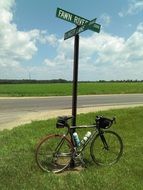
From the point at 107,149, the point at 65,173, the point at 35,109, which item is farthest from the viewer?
the point at 35,109

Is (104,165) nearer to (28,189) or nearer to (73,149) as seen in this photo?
(73,149)

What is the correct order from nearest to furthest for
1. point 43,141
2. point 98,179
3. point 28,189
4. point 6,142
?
point 28,189
point 98,179
point 43,141
point 6,142

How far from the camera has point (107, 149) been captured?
8219 millimetres

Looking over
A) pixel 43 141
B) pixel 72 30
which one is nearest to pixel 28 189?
pixel 43 141

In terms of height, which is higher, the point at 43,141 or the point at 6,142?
the point at 43,141

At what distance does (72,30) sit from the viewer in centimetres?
799

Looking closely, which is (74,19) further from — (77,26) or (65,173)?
(65,173)

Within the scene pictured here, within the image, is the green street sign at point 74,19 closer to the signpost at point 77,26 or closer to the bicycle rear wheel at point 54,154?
the signpost at point 77,26

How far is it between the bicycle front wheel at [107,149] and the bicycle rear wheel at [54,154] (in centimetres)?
61

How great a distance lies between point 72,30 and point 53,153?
2.33 meters

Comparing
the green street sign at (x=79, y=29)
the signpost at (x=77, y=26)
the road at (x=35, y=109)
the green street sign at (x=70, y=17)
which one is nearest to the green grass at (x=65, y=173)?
the signpost at (x=77, y=26)

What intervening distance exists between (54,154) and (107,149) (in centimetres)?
120

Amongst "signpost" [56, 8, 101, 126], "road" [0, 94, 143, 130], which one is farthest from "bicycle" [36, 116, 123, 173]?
"road" [0, 94, 143, 130]

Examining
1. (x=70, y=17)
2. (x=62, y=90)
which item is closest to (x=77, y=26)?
(x=70, y=17)
